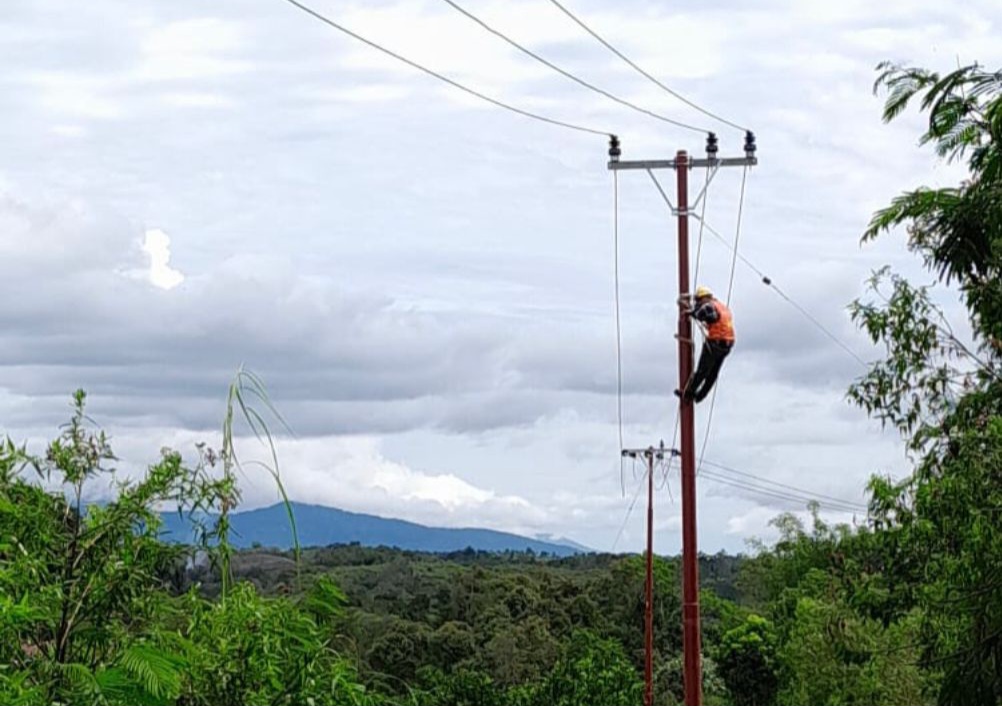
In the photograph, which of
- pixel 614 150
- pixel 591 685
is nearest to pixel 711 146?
pixel 614 150

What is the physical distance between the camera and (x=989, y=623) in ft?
49.2

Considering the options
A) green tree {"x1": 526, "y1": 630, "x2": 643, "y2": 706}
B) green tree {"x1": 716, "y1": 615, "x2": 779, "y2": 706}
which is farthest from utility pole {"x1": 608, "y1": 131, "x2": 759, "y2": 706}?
green tree {"x1": 716, "y1": 615, "x2": 779, "y2": 706}

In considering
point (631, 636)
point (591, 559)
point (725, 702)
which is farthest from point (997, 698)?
point (591, 559)

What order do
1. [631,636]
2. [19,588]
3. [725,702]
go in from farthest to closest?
1. [631,636]
2. [725,702]
3. [19,588]

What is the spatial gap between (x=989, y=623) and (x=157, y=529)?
33.2 ft

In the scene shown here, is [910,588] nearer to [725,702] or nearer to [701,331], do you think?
[701,331]

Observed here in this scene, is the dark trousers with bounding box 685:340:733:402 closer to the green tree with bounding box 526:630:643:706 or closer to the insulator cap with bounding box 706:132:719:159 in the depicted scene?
the insulator cap with bounding box 706:132:719:159

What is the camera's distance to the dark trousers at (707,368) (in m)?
14.7

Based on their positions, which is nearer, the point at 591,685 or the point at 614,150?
the point at 614,150

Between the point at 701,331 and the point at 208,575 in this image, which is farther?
the point at 701,331

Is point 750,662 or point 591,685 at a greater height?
point 750,662

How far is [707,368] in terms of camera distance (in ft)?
48.9

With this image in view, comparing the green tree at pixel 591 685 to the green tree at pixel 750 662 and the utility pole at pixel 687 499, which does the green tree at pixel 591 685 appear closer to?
the green tree at pixel 750 662

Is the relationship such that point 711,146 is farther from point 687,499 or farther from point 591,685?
point 591,685
